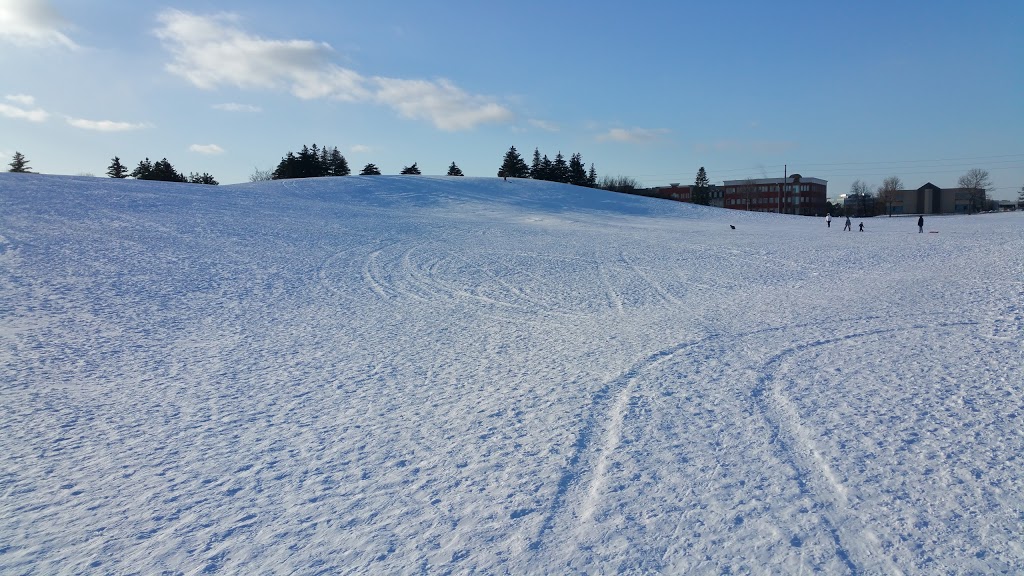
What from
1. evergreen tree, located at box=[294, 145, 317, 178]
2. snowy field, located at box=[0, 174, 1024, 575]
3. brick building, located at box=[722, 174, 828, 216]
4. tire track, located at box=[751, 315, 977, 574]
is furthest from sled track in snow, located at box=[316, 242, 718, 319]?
brick building, located at box=[722, 174, 828, 216]

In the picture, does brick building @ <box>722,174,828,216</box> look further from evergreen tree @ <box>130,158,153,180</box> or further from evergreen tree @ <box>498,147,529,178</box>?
evergreen tree @ <box>130,158,153,180</box>

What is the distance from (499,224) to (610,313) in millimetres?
18943

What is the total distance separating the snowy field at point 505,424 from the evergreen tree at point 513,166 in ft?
220

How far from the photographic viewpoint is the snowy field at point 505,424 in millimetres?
3656

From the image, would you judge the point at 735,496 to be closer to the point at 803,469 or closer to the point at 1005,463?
the point at 803,469

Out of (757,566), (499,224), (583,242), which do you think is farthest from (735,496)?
(499,224)

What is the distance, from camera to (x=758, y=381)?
259 inches

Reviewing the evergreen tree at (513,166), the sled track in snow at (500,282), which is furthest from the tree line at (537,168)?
the sled track in snow at (500,282)

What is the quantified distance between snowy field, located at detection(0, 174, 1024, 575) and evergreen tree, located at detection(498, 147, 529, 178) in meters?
67.0

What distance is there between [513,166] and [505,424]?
75.6 meters

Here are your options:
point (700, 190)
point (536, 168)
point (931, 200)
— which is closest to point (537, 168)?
point (536, 168)

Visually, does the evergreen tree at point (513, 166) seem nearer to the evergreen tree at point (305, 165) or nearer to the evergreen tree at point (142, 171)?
the evergreen tree at point (305, 165)

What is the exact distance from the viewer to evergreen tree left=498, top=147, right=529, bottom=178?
7881 cm

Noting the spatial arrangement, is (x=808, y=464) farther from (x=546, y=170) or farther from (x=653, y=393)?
(x=546, y=170)
